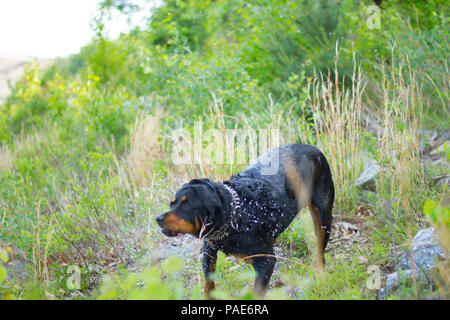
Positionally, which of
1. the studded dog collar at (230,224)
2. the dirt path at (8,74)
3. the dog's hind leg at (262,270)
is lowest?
the dog's hind leg at (262,270)

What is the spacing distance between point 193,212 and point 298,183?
1061 millimetres

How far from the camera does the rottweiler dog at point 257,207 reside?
255 centimetres

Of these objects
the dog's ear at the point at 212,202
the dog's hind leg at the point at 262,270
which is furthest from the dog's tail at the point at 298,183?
the dog's ear at the point at 212,202

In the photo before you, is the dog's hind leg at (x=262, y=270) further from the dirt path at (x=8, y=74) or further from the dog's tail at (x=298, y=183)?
the dirt path at (x=8, y=74)

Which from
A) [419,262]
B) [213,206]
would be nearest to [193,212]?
[213,206]

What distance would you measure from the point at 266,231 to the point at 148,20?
6.66 metres

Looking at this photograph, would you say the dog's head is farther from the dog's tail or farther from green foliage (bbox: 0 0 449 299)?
the dog's tail

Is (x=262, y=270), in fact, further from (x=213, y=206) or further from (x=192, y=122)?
(x=192, y=122)

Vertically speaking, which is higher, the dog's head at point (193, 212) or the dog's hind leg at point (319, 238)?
the dog's head at point (193, 212)

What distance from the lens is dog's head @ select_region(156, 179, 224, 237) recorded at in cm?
251

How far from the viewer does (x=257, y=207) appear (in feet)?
9.48

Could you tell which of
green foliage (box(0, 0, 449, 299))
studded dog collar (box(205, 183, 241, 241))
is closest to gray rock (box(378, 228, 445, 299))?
green foliage (box(0, 0, 449, 299))

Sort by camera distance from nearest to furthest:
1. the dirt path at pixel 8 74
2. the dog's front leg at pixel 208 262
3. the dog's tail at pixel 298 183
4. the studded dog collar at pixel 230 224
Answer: the studded dog collar at pixel 230 224 → the dog's front leg at pixel 208 262 → the dog's tail at pixel 298 183 → the dirt path at pixel 8 74
